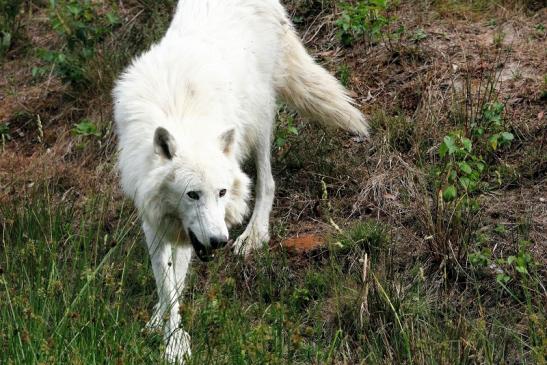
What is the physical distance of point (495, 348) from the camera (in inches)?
173

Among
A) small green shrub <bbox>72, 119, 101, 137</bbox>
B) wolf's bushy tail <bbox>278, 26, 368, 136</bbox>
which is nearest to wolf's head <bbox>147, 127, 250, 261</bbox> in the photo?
wolf's bushy tail <bbox>278, 26, 368, 136</bbox>

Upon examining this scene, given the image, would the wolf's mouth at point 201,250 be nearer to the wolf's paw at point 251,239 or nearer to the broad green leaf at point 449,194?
the wolf's paw at point 251,239

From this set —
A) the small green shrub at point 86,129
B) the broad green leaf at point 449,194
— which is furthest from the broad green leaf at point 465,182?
the small green shrub at point 86,129

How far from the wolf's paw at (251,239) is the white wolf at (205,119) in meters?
0.01

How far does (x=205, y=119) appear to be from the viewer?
5.24m

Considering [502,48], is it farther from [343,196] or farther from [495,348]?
[495,348]

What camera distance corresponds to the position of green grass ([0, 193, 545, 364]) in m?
3.76

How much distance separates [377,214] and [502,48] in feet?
6.50

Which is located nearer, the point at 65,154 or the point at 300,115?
the point at 300,115

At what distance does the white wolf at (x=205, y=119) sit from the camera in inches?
189

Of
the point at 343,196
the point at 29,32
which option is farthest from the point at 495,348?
the point at 29,32

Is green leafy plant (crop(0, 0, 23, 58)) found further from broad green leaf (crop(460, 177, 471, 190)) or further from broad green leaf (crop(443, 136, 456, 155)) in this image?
broad green leaf (crop(460, 177, 471, 190))

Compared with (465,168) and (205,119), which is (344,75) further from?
(205,119)

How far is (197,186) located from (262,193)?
6.09 feet
